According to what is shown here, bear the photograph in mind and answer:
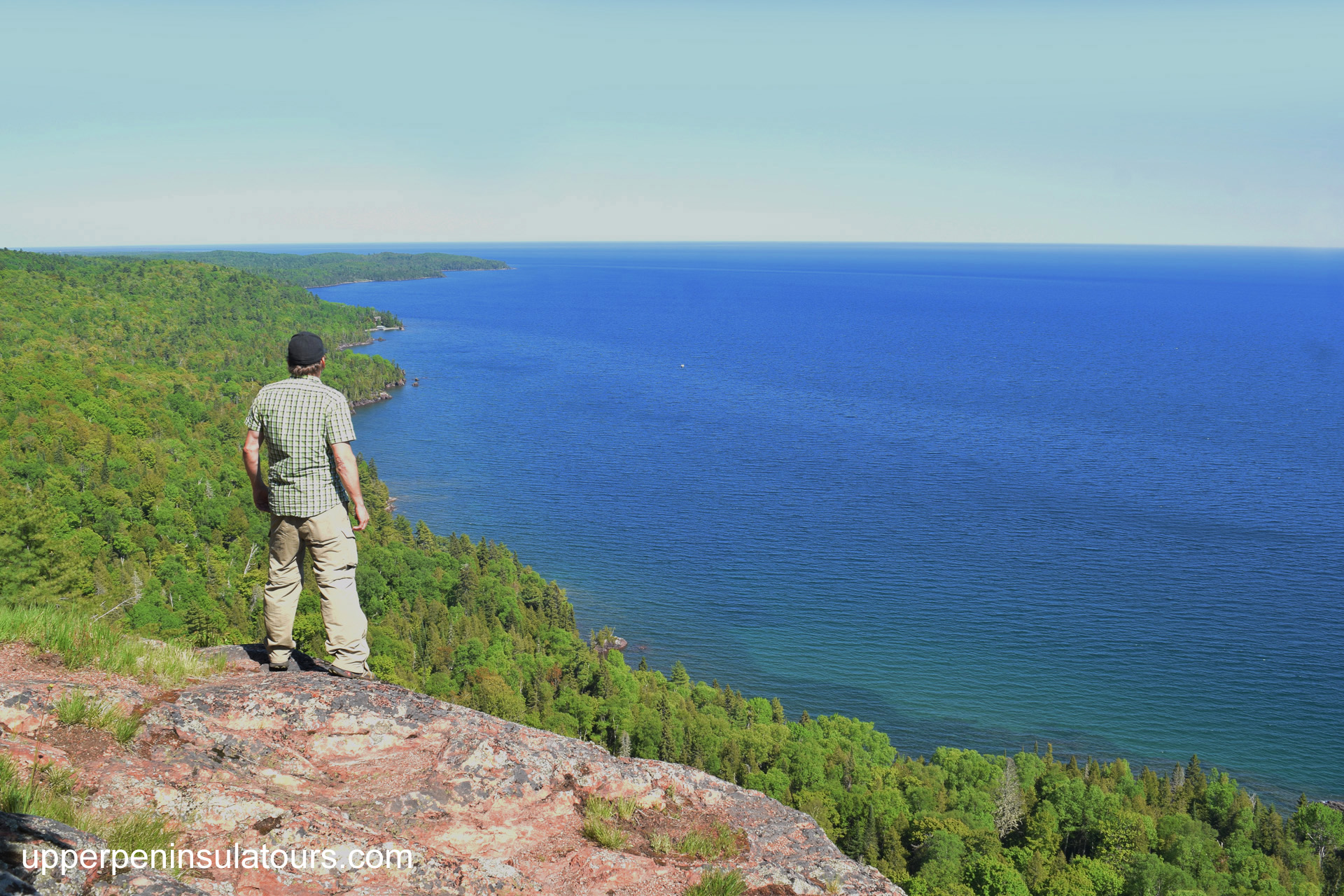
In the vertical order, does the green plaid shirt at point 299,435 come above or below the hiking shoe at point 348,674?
above

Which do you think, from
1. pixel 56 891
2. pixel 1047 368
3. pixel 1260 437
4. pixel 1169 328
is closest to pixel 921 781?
pixel 56 891

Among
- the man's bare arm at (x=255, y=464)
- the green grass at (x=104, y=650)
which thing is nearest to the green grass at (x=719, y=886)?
the man's bare arm at (x=255, y=464)

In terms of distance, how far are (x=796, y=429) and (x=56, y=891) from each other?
95.4 meters

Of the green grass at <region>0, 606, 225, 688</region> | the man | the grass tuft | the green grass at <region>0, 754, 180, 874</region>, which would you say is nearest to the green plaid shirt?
the man

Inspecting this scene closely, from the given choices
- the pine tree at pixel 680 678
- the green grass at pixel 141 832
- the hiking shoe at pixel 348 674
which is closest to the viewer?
the green grass at pixel 141 832

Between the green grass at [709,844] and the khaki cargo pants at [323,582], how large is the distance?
3.54 meters

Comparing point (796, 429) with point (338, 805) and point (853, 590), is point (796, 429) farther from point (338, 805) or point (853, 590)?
point (338, 805)

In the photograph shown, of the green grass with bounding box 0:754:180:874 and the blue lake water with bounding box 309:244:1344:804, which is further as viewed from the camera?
the blue lake water with bounding box 309:244:1344:804

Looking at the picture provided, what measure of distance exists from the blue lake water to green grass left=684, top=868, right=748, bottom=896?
1611 inches

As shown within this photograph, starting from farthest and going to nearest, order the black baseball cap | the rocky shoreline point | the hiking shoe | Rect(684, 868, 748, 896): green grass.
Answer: the hiking shoe, the black baseball cap, Rect(684, 868, 748, 896): green grass, the rocky shoreline point

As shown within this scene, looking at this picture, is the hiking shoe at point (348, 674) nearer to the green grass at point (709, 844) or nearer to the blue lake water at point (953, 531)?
the green grass at point (709, 844)

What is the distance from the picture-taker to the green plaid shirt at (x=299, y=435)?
7.39 m

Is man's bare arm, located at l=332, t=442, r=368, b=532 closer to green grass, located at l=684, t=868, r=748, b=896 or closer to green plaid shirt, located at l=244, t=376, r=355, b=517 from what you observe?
green plaid shirt, located at l=244, t=376, r=355, b=517

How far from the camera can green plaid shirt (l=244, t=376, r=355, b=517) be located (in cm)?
739
